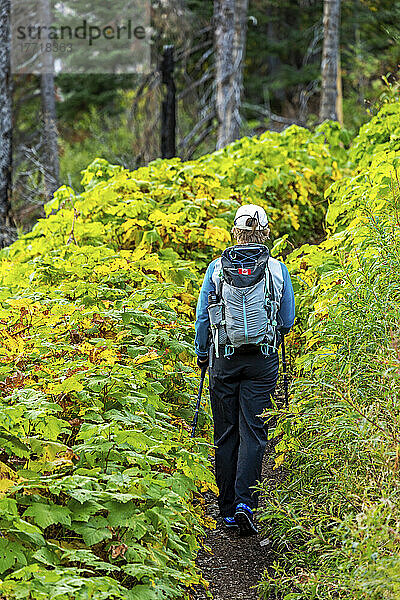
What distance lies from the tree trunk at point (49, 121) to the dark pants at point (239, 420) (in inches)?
473

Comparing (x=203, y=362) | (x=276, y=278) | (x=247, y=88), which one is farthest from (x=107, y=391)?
(x=247, y=88)

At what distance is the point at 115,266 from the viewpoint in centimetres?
555

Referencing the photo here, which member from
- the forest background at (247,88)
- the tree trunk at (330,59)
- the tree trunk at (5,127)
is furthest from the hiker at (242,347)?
the forest background at (247,88)

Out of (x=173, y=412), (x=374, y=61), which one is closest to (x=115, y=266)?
(x=173, y=412)

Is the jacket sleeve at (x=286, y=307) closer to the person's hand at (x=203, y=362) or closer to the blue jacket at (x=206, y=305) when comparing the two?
the blue jacket at (x=206, y=305)

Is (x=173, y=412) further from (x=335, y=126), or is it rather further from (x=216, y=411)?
(x=335, y=126)

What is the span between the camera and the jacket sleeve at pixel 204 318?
14.7 feet

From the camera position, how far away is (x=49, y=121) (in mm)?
17516

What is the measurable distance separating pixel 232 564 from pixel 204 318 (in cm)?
137

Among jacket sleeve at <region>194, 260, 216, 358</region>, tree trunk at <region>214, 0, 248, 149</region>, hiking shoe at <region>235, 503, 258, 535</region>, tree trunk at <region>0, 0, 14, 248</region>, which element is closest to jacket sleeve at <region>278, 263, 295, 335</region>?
jacket sleeve at <region>194, 260, 216, 358</region>

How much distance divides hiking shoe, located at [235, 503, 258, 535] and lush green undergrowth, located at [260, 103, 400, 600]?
84 mm

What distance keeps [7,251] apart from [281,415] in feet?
14.2

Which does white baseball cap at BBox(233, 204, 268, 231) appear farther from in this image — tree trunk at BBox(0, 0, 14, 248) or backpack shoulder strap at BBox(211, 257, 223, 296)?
tree trunk at BBox(0, 0, 14, 248)

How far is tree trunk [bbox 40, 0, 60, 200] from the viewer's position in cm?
1652
